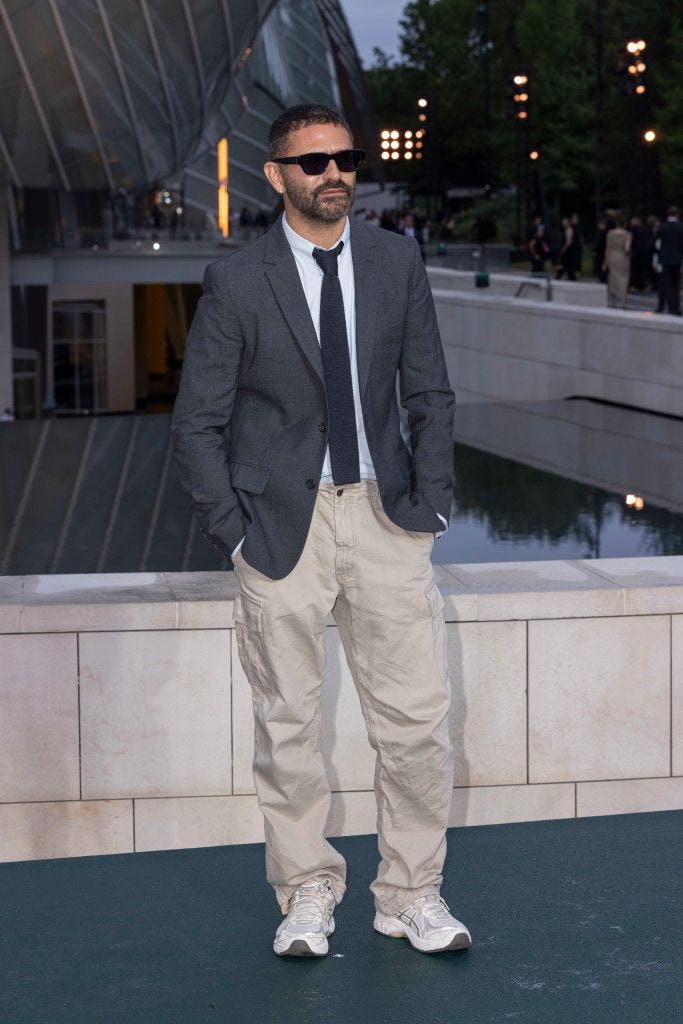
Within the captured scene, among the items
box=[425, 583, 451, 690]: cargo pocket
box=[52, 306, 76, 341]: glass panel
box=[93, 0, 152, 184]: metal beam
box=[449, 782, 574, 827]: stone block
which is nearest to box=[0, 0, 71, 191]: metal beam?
box=[93, 0, 152, 184]: metal beam

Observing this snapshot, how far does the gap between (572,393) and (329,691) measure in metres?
12.9

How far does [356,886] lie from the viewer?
5102mm

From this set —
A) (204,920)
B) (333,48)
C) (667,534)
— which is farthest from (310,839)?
(333,48)

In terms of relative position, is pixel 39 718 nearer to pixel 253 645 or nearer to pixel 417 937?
pixel 253 645

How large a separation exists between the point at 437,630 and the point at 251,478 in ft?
2.17

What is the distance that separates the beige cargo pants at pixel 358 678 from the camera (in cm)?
440

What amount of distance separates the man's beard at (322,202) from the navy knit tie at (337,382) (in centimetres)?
12

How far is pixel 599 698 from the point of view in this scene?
5949 millimetres

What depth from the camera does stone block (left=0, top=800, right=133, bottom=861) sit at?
571cm

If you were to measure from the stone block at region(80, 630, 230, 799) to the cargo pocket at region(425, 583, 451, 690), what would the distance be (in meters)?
1.44

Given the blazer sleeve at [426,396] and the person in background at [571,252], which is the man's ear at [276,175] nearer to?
the blazer sleeve at [426,396]

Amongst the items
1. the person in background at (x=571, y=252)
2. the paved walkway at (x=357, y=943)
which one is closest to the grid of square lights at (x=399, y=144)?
the person in background at (x=571, y=252)

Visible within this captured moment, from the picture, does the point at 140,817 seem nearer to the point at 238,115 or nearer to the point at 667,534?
the point at 667,534

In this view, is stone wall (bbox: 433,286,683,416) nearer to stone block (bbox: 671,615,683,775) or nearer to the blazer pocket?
stone block (bbox: 671,615,683,775)
